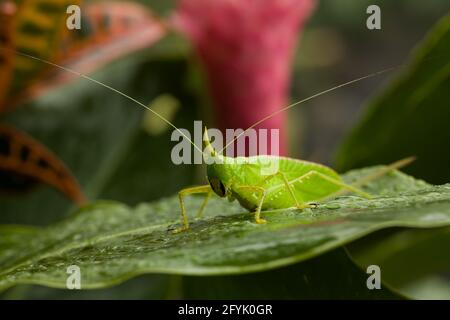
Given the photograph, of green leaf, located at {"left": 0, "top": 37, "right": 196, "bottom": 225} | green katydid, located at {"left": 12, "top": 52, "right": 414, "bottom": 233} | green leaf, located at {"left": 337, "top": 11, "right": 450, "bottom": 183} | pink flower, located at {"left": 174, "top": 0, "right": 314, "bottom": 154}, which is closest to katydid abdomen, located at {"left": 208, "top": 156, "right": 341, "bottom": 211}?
green katydid, located at {"left": 12, "top": 52, "right": 414, "bottom": 233}

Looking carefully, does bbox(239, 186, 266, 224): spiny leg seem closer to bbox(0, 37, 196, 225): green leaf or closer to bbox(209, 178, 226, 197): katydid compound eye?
bbox(209, 178, 226, 197): katydid compound eye

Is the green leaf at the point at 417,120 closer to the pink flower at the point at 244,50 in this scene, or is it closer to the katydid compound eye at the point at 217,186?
the pink flower at the point at 244,50

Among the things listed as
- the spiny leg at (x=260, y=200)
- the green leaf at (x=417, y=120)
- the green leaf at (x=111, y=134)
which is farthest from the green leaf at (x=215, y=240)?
the green leaf at (x=111, y=134)

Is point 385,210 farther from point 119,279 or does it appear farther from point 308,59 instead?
point 308,59

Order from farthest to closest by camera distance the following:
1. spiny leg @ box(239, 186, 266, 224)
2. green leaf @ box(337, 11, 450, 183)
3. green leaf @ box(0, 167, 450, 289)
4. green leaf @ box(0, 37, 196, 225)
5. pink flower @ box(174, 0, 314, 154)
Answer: green leaf @ box(0, 37, 196, 225) < pink flower @ box(174, 0, 314, 154) < green leaf @ box(337, 11, 450, 183) < spiny leg @ box(239, 186, 266, 224) < green leaf @ box(0, 167, 450, 289)

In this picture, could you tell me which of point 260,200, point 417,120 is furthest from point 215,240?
point 417,120

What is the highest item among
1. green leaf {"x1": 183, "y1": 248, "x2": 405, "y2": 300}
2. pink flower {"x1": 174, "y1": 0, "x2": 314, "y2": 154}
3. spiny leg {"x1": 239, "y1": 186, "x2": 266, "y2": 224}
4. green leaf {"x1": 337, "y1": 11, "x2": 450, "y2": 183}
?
pink flower {"x1": 174, "y1": 0, "x2": 314, "y2": 154}
